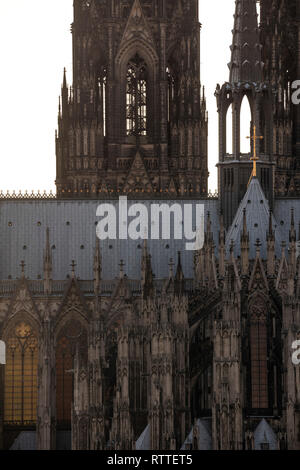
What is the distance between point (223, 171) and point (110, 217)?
6.93 m

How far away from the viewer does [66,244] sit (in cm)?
9562

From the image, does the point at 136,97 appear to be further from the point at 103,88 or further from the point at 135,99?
the point at 103,88

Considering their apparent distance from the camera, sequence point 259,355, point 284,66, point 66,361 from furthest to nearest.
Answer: point 284,66 < point 66,361 < point 259,355

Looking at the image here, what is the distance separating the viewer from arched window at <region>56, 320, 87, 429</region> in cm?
9219

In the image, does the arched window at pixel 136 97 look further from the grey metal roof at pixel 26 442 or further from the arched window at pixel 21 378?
the grey metal roof at pixel 26 442

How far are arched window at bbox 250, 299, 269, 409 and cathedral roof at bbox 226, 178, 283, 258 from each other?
16.4 feet

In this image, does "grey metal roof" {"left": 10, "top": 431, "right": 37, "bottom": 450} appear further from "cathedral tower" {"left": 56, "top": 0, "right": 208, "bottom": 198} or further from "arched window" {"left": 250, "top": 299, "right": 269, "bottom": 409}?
"cathedral tower" {"left": 56, "top": 0, "right": 208, "bottom": 198}

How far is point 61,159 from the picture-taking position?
11188cm

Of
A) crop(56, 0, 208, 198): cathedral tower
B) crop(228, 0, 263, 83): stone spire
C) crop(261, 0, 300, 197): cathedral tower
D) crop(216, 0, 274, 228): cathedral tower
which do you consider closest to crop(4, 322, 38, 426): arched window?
crop(216, 0, 274, 228): cathedral tower

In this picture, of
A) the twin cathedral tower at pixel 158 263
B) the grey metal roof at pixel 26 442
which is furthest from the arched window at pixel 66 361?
the grey metal roof at pixel 26 442

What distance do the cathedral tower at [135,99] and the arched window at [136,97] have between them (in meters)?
0.06

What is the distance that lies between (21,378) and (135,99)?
85.6 ft

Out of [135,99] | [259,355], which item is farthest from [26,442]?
[135,99]
